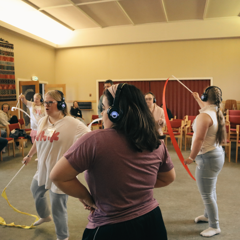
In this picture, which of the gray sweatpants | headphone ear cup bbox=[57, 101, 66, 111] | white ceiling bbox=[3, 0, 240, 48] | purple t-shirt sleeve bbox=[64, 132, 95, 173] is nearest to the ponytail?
headphone ear cup bbox=[57, 101, 66, 111]

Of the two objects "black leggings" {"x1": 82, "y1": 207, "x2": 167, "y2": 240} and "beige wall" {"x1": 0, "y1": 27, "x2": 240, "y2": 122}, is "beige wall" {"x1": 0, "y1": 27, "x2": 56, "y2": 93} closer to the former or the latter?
"beige wall" {"x1": 0, "y1": 27, "x2": 240, "y2": 122}

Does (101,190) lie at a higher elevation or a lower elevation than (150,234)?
higher

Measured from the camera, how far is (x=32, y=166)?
5.42 metres

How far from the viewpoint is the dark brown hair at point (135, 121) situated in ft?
3.37

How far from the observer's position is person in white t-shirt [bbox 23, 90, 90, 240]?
2164mm

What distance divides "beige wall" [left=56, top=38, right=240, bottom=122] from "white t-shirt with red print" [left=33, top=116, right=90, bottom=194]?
27.8 ft

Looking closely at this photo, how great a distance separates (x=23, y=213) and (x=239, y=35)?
9.62m

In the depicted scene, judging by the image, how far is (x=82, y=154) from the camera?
981 mm

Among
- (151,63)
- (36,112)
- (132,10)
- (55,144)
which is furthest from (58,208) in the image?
(151,63)

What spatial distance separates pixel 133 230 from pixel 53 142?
1332 millimetres

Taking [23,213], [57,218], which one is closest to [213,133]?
[57,218]

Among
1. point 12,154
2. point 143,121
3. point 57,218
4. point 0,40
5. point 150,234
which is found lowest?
point 12,154

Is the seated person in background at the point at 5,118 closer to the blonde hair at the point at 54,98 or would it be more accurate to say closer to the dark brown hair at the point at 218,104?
the blonde hair at the point at 54,98

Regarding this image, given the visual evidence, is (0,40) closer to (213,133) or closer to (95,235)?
(213,133)
